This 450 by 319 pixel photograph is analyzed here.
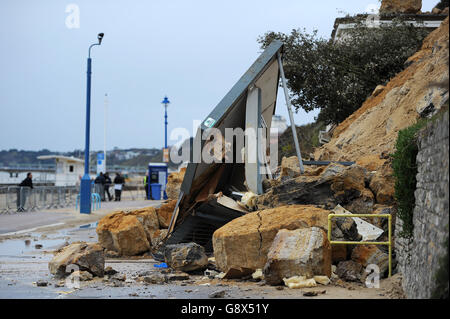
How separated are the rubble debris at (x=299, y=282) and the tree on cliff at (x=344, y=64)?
1882 cm

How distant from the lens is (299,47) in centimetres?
2695

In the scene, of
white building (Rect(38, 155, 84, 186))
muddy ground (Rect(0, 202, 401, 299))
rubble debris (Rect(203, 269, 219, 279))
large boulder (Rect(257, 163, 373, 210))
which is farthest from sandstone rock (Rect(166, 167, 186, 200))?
white building (Rect(38, 155, 84, 186))

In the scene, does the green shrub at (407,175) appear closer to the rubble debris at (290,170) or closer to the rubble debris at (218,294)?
the rubble debris at (218,294)

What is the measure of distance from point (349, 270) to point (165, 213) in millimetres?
6133

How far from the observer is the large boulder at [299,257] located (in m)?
7.61

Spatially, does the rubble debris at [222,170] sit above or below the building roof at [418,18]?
below

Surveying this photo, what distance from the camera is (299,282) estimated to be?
7465mm

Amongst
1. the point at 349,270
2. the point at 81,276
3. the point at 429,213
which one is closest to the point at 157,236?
the point at 81,276

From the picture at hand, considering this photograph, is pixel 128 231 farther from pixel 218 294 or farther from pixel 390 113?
pixel 390 113

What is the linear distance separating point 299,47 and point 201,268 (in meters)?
19.2

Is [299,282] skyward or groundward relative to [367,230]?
groundward

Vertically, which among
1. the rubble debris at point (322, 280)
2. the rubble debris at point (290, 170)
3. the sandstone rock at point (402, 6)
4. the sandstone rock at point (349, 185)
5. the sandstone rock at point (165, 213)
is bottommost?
the rubble debris at point (322, 280)

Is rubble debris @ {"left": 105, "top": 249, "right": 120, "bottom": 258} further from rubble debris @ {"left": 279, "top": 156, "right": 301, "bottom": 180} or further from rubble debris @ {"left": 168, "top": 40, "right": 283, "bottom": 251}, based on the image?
rubble debris @ {"left": 279, "top": 156, "right": 301, "bottom": 180}

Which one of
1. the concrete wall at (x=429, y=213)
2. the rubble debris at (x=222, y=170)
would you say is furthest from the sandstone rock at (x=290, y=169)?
the concrete wall at (x=429, y=213)
